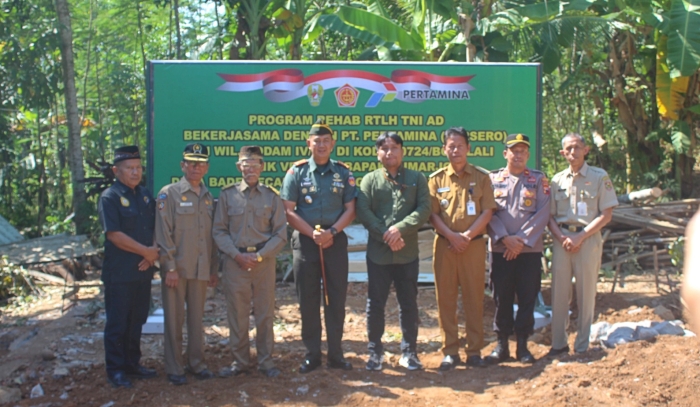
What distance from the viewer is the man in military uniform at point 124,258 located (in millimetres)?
5078

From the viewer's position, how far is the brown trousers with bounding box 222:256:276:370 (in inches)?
209

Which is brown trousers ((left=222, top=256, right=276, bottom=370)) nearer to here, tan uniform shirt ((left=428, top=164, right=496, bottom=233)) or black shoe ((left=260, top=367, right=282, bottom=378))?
black shoe ((left=260, top=367, right=282, bottom=378))

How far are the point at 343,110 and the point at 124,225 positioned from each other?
8.43 feet

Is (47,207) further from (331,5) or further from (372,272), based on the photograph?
(372,272)

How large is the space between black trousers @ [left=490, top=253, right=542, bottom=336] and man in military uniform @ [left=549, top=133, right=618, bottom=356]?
19cm

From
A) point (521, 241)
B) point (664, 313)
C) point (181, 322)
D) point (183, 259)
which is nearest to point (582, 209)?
point (521, 241)

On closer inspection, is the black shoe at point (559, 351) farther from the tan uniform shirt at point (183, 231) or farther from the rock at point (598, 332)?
the tan uniform shirt at point (183, 231)

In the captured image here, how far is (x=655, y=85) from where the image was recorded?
11.4 metres

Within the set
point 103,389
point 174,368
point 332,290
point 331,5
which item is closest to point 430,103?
point 332,290

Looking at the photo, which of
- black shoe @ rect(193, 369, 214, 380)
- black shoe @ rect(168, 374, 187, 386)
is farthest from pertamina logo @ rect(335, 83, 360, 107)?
black shoe @ rect(168, 374, 187, 386)

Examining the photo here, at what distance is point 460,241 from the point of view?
5.46 m

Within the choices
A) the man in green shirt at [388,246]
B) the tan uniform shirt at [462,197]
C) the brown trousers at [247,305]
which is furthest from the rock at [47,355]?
the tan uniform shirt at [462,197]

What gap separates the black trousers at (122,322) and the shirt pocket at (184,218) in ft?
1.68

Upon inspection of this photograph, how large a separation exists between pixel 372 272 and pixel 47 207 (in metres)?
9.06
